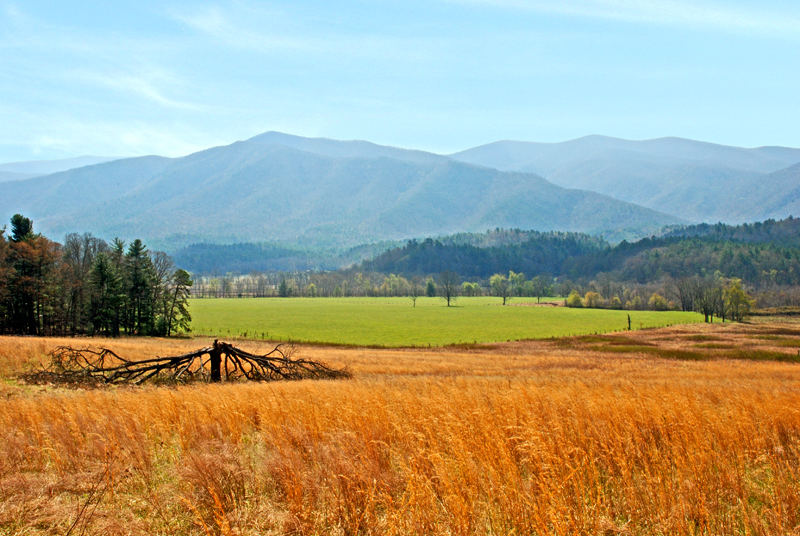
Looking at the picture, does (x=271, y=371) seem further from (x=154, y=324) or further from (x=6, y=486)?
(x=154, y=324)

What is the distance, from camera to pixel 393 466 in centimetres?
601

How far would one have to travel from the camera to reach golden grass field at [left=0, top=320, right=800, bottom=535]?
15.2 feet

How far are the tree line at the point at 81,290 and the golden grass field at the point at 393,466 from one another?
56449 millimetres

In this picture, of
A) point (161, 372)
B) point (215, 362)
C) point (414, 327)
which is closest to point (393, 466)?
point (215, 362)

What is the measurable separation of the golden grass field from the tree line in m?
56.4

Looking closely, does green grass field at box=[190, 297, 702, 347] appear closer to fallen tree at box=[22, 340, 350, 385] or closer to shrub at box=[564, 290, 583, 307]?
shrub at box=[564, 290, 583, 307]

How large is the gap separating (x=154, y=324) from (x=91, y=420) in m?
70.1

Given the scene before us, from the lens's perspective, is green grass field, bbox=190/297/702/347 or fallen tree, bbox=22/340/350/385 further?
green grass field, bbox=190/297/702/347

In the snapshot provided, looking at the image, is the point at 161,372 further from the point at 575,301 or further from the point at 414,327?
the point at 575,301

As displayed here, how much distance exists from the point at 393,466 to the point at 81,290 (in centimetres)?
7039

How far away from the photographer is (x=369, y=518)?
183 inches

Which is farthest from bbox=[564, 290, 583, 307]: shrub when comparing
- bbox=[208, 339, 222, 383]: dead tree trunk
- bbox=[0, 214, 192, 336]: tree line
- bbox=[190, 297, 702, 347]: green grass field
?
bbox=[208, 339, 222, 383]: dead tree trunk

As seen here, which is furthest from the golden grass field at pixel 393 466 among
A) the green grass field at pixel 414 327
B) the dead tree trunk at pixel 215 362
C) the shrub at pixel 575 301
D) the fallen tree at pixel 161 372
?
the shrub at pixel 575 301

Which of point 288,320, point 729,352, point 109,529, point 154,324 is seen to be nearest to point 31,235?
point 154,324
